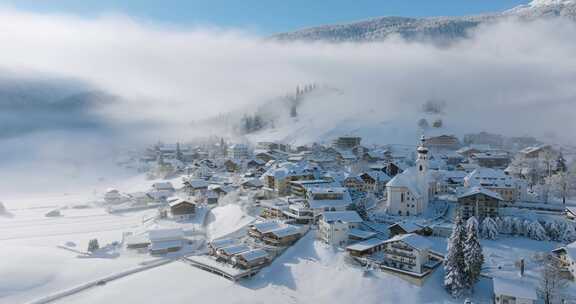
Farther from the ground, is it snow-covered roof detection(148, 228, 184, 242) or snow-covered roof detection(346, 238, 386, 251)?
snow-covered roof detection(346, 238, 386, 251)

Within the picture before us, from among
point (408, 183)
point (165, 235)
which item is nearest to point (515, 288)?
point (408, 183)

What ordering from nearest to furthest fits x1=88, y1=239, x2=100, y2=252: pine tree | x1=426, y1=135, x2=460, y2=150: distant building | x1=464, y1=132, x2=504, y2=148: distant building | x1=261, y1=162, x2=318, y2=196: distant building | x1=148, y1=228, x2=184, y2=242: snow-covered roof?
x1=148, y1=228, x2=184, y2=242: snow-covered roof < x1=88, y1=239, x2=100, y2=252: pine tree < x1=261, y1=162, x2=318, y2=196: distant building < x1=464, y1=132, x2=504, y2=148: distant building < x1=426, y1=135, x2=460, y2=150: distant building

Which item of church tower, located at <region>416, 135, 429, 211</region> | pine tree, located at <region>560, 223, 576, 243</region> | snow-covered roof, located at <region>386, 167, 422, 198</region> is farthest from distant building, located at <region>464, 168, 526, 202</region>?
pine tree, located at <region>560, 223, 576, 243</region>

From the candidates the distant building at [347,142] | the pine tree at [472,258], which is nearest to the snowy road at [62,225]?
the pine tree at [472,258]

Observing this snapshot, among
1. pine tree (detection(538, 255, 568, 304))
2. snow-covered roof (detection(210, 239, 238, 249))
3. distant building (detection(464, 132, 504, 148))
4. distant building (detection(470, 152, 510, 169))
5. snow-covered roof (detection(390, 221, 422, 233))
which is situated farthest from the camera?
distant building (detection(464, 132, 504, 148))

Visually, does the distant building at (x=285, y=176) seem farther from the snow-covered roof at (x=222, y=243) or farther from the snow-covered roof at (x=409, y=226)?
the snow-covered roof at (x=409, y=226)

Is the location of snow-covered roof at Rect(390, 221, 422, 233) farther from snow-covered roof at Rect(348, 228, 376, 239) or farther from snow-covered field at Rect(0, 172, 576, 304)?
snow-covered roof at Rect(348, 228, 376, 239)
